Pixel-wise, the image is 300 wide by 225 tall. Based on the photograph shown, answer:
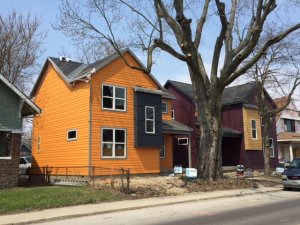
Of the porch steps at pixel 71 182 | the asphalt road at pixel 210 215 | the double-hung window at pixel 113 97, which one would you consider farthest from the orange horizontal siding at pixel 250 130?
the asphalt road at pixel 210 215

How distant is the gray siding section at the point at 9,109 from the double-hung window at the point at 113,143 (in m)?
5.10

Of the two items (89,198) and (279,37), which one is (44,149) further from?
(279,37)

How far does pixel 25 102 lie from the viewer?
21781 mm

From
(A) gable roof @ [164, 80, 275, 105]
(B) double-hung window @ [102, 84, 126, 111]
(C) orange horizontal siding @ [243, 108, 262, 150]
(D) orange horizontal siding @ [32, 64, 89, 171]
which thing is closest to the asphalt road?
(D) orange horizontal siding @ [32, 64, 89, 171]

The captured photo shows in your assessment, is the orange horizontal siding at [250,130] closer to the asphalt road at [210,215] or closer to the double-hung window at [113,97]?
the double-hung window at [113,97]

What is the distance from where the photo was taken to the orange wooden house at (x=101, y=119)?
23734mm

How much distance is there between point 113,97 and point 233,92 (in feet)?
60.1

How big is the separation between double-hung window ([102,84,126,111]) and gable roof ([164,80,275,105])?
11.6m

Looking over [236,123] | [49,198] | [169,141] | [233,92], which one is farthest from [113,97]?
[233,92]

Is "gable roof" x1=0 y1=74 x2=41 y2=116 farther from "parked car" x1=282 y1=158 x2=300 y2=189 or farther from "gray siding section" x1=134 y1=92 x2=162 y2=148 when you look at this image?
"parked car" x1=282 y1=158 x2=300 y2=189

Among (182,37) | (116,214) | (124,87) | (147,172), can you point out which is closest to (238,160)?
(147,172)

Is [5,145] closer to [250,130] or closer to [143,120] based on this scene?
[143,120]

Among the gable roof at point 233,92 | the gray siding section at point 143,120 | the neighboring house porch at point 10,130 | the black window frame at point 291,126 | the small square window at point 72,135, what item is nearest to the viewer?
the neighboring house porch at point 10,130

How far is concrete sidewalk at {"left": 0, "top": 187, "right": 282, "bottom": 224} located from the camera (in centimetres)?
1238
